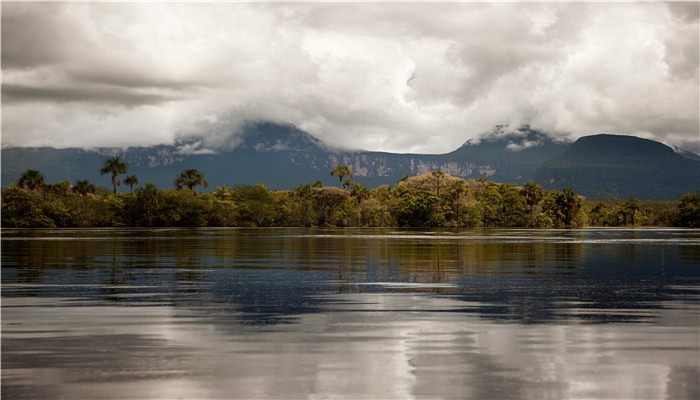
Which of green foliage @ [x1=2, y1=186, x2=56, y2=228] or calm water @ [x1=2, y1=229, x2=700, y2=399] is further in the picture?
green foliage @ [x1=2, y1=186, x2=56, y2=228]

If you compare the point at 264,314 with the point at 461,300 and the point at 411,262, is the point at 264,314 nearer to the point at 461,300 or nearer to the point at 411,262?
the point at 461,300

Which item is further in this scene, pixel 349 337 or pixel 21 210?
pixel 21 210

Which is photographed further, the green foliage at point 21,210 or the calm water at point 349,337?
the green foliage at point 21,210

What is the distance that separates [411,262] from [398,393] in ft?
125

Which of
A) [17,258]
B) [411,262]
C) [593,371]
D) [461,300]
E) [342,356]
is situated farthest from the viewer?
[17,258]

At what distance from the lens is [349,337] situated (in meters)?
20.4

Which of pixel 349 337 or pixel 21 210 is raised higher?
pixel 21 210

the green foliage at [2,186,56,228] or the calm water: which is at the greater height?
the green foliage at [2,186,56,228]

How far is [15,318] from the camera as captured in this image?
78.9ft

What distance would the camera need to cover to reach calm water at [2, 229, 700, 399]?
597 inches

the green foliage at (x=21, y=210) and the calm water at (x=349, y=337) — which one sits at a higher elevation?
the green foliage at (x=21, y=210)

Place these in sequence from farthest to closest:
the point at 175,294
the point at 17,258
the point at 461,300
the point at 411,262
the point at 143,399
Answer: the point at 17,258 → the point at 411,262 → the point at 175,294 → the point at 461,300 → the point at 143,399

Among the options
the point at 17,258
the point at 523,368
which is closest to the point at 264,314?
the point at 523,368

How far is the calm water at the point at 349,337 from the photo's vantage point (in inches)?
597
